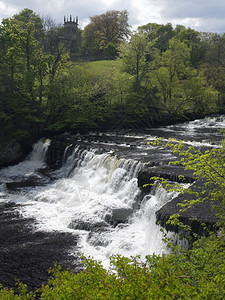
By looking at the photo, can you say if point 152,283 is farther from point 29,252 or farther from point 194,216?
point 29,252

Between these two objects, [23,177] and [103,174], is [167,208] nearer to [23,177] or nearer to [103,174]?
[103,174]

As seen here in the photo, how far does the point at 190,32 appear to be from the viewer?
7869cm

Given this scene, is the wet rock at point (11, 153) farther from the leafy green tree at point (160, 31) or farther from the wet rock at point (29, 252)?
the leafy green tree at point (160, 31)

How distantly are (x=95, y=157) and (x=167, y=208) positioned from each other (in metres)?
11.5

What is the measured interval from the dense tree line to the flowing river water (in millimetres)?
3896

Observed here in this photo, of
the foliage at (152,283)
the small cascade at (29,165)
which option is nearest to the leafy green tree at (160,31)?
the small cascade at (29,165)

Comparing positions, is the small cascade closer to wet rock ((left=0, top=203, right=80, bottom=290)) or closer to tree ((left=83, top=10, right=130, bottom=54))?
wet rock ((left=0, top=203, right=80, bottom=290))

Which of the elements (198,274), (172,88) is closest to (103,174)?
(198,274)

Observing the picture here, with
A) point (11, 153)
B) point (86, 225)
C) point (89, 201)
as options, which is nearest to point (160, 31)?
point (11, 153)

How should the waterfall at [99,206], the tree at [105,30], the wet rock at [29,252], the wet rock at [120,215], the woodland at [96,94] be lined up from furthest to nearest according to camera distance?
the tree at [105,30], the woodland at [96,94], the wet rock at [120,215], the waterfall at [99,206], the wet rock at [29,252]

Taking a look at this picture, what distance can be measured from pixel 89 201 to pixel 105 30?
71.1 metres

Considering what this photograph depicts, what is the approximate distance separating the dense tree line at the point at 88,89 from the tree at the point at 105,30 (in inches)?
1296

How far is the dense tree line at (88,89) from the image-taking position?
30.0 m

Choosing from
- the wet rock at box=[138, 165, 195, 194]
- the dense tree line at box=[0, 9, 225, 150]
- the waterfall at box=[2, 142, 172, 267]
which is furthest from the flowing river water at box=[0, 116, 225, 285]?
the dense tree line at box=[0, 9, 225, 150]
